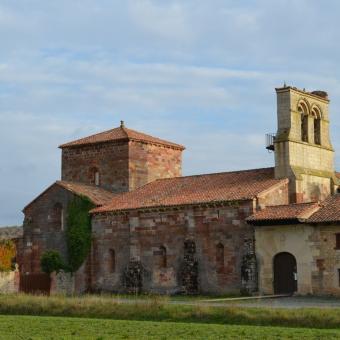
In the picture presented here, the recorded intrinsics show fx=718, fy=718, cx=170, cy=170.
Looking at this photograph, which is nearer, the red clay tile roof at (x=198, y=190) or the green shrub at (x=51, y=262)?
the red clay tile roof at (x=198, y=190)

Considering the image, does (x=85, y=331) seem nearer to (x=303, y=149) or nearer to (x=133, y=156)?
(x=303, y=149)

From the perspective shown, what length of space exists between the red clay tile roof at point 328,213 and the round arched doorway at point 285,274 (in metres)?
2.44

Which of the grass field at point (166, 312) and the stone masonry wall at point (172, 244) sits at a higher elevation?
the stone masonry wall at point (172, 244)

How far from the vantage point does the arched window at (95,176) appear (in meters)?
49.2

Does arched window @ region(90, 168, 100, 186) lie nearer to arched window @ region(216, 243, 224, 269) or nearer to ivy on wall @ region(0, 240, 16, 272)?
arched window @ region(216, 243, 224, 269)

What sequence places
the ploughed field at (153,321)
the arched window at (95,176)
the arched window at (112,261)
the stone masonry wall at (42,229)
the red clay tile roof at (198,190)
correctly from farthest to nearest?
the arched window at (95,176) < the stone masonry wall at (42,229) < the arched window at (112,261) < the red clay tile roof at (198,190) < the ploughed field at (153,321)

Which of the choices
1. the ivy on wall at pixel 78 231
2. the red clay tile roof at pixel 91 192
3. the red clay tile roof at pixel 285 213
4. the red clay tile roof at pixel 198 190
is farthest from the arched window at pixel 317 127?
the ivy on wall at pixel 78 231

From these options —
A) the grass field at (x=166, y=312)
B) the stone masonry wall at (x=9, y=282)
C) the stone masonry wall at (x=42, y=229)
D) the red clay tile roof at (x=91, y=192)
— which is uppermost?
the red clay tile roof at (x=91, y=192)

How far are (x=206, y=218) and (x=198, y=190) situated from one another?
3.15 m

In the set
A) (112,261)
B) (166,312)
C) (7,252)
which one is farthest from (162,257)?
(7,252)

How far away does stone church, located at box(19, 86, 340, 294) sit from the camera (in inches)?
1421

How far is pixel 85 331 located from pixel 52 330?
996 millimetres

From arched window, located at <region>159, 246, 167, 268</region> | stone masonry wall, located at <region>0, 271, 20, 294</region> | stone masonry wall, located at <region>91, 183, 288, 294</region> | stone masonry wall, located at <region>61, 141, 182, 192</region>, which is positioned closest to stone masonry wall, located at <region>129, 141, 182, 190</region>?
stone masonry wall, located at <region>61, 141, 182, 192</region>

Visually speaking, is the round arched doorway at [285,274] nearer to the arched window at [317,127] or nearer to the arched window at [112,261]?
the arched window at [317,127]
